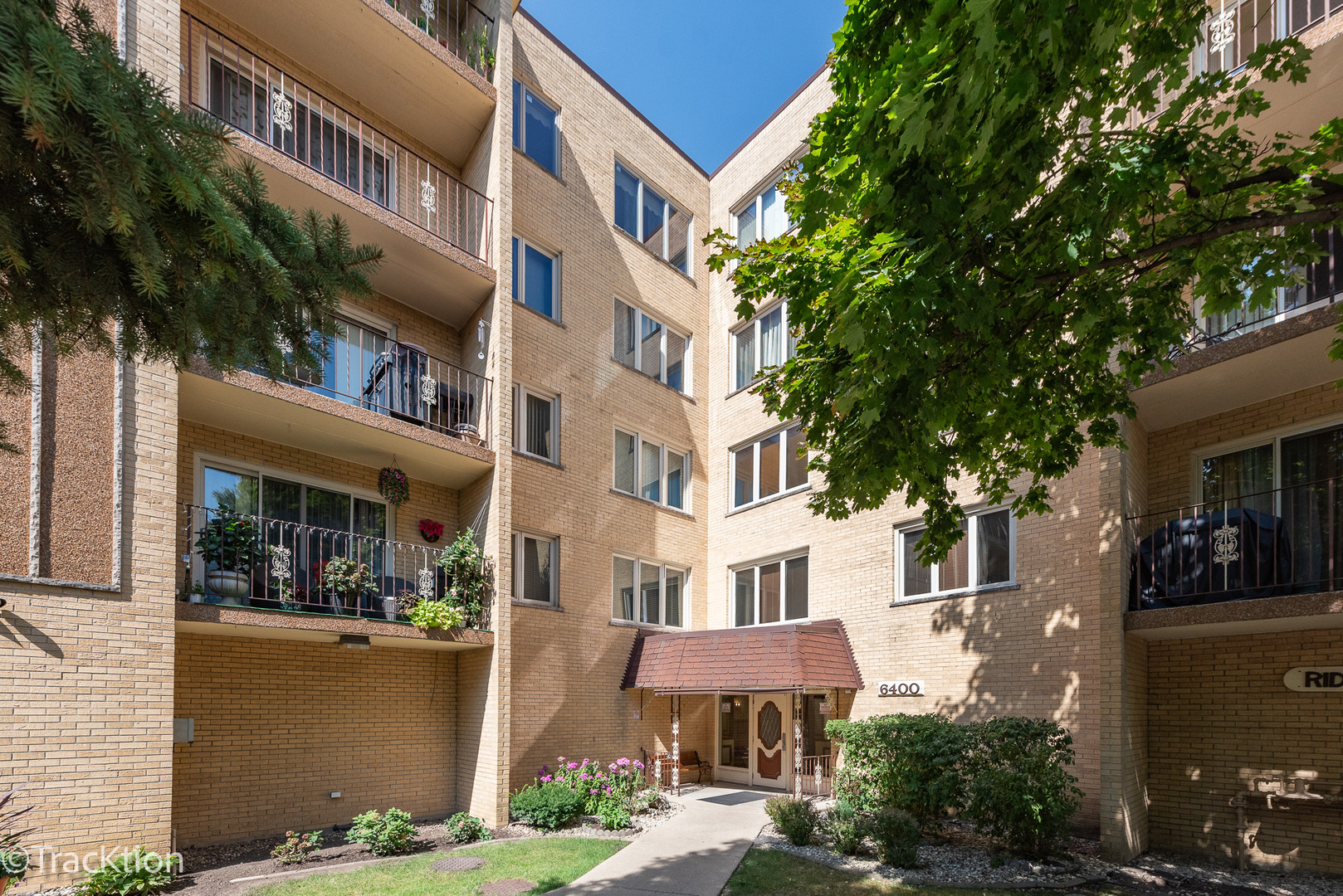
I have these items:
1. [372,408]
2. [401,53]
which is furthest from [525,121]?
[372,408]

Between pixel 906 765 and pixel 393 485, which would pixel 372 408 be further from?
pixel 906 765

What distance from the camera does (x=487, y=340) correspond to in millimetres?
13023

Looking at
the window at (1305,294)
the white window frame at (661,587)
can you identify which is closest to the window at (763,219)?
the white window frame at (661,587)

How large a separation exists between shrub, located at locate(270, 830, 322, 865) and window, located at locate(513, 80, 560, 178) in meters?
12.4

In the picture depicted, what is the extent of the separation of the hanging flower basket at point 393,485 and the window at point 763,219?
1019cm

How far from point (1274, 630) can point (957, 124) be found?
8173 mm

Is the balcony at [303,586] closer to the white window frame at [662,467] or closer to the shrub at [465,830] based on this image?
the shrub at [465,830]

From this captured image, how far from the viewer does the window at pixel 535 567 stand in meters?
13.8

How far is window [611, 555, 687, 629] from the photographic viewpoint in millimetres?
15719

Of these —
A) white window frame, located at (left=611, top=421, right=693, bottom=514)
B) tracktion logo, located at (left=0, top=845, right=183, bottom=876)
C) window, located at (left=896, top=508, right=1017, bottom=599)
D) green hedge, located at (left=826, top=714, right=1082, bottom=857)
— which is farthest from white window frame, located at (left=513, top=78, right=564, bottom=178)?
tracktion logo, located at (left=0, top=845, right=183, bottom=876)

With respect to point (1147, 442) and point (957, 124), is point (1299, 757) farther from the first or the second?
point (957, 124)

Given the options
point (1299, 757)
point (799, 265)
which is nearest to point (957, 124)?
point (799, 265)

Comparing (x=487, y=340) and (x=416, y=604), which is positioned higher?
(x=487, y=340)

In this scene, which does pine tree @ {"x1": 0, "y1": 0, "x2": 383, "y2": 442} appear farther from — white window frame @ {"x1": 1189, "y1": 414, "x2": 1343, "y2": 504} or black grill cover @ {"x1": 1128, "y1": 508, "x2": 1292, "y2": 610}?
white window frame @ {"x1": 1189, "y1": 414, "x2": 1343, "y2": 504}
